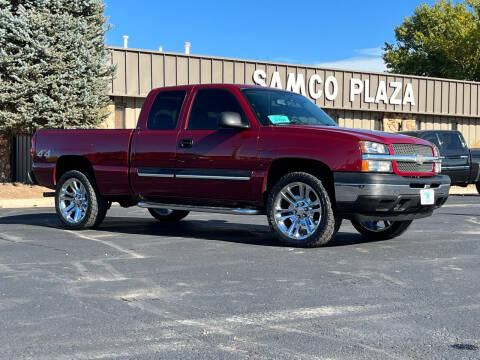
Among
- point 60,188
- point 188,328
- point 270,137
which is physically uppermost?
point 270,137

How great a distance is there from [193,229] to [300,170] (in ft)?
8.47

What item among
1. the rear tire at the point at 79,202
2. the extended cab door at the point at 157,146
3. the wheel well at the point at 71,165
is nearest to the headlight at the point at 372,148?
the extended cab door at the point at 157,146

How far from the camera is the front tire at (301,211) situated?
7.45 m

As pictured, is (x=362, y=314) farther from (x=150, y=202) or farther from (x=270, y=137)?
(x=150, y=202)

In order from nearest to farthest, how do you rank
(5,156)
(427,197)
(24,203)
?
(427,197) < (24,203) < (5,156)

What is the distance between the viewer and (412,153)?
7.63 m

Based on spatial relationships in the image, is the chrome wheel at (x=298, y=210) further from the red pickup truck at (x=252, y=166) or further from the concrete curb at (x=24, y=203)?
the concrete curb at (x=24, y=203)

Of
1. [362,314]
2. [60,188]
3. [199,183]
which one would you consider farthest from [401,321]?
[60,188]

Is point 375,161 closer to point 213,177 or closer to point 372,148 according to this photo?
point 372,148

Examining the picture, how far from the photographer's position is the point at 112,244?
803 centimetres

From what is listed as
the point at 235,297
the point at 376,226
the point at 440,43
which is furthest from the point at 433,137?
the point at 440,43

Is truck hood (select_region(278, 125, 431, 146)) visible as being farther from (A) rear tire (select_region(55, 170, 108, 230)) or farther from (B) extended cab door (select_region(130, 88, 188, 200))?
(A) rear tire (select_region(55, 170, 108, 230))

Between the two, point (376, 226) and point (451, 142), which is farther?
point (451, 142)

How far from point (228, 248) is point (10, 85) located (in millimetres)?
10375
